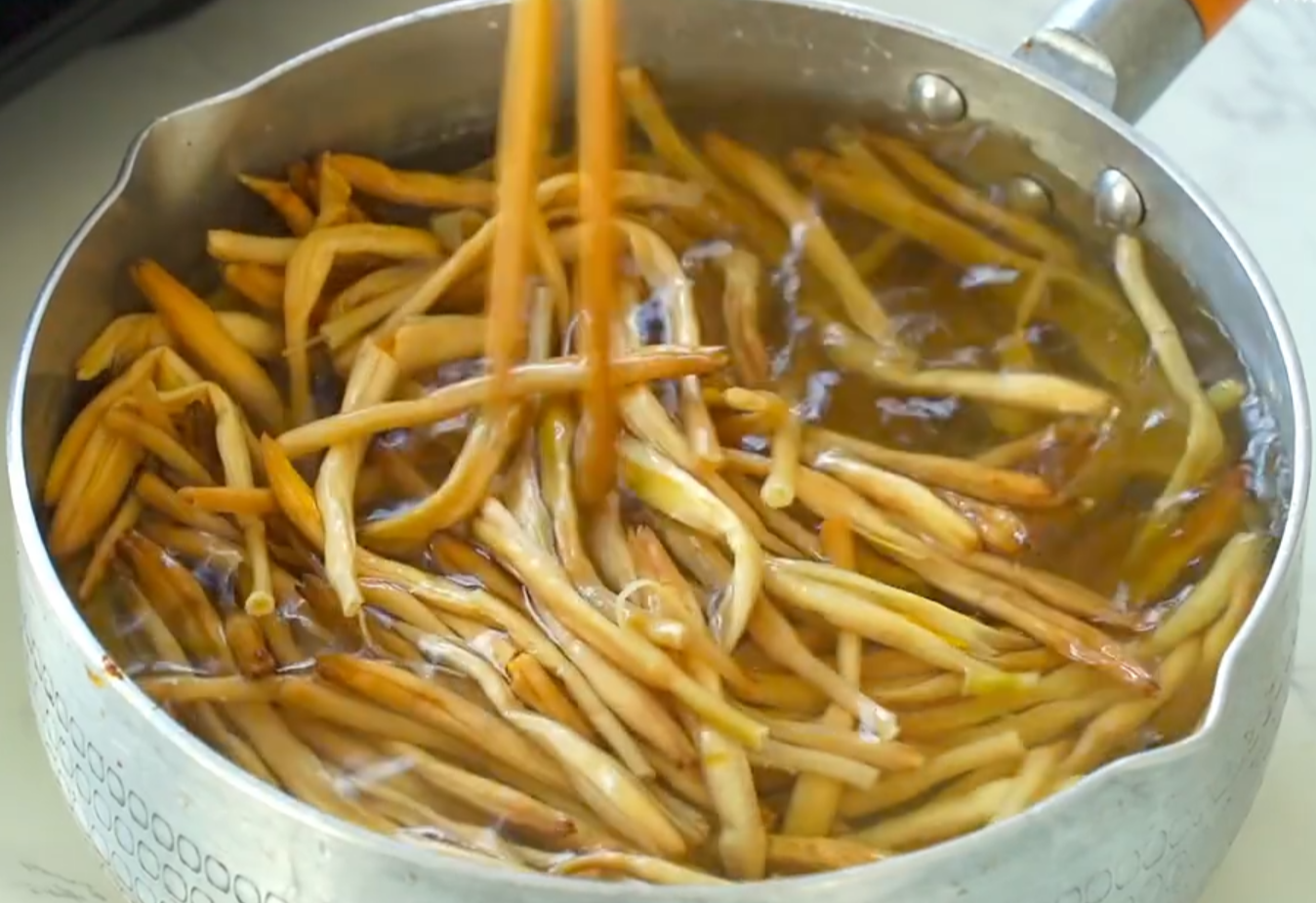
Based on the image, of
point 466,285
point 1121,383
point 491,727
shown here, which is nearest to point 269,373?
point 466,285

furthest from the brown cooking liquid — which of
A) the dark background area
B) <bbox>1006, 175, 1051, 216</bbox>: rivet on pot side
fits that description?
the dark background area

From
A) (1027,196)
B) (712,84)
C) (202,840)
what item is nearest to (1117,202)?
(1027,196)

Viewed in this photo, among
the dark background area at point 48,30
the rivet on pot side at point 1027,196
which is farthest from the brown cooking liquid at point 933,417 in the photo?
the dark background area at point 48,30

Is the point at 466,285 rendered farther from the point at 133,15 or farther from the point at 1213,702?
the point at 1213,702

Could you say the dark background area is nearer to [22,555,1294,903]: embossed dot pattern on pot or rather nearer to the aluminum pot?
the aluminum pot

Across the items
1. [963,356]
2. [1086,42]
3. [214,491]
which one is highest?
[1086,42]

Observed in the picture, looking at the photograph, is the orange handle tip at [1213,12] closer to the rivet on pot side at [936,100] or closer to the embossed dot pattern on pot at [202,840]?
the rivet on pot side at [936,100]
